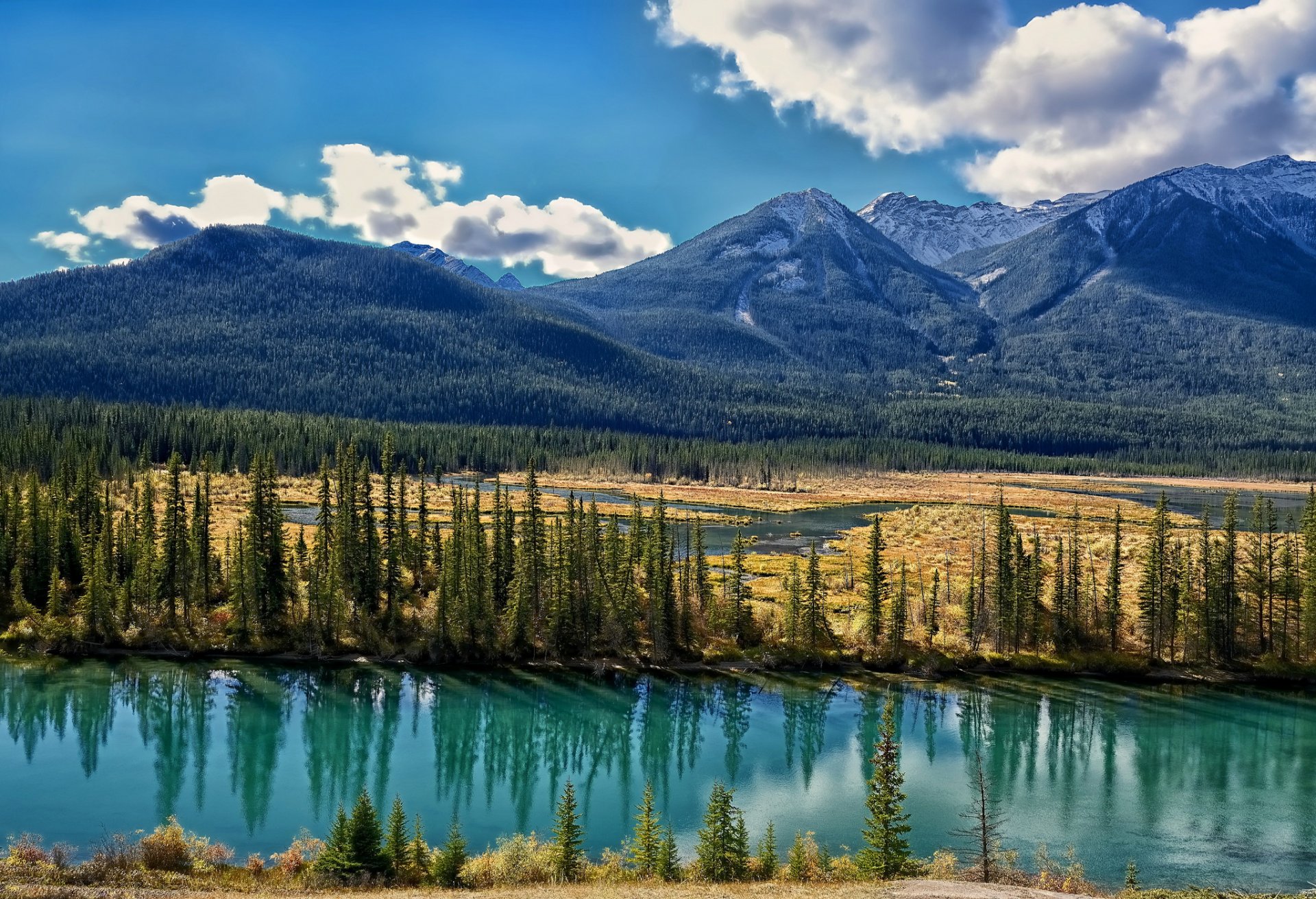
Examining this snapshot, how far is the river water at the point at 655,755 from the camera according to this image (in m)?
37.3

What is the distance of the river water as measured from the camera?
3734 centimetres

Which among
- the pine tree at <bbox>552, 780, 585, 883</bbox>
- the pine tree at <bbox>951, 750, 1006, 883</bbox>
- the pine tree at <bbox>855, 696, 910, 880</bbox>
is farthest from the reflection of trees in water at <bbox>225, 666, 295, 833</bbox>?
the pine tree at <bbox>951, 750, 1006, 883</bbox>

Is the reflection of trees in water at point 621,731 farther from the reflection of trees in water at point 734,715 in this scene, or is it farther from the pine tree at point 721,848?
the pine tree at point 721,848

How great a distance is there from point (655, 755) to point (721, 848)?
1782 centimetres

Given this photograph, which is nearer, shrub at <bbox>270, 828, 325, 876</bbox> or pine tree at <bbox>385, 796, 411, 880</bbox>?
pine tree at <bbox>385, 796, 411, 880</bbox>

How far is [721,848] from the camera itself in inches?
1159

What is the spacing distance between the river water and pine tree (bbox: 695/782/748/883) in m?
4.69

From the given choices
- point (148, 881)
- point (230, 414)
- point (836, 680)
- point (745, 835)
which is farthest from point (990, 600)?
point (230, 414)

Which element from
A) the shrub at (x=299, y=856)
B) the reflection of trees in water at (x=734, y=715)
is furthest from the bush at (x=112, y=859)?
the reflection of trees in water at (x=734, y=715)

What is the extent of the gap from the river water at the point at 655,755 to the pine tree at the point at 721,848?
4.69 meters

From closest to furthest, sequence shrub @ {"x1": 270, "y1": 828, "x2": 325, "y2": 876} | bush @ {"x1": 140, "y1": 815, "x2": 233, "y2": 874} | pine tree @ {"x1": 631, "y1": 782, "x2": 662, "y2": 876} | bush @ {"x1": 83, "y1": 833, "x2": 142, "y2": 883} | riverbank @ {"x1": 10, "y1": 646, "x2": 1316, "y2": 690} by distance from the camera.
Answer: bush @ {"x1": 83, "y1": 833, "x2": 142, "y2": 883}
bush @ {"x1": 140, "y1": 815, "x2": 233, "y2": 874}
pine tree @ {"x1": 631, "y1": 782, "x2": 662, "y2": 876}
shrub @ {"x1": 270, "y1": 828, "x2": 325, "y2": 876}
riverbank @ {"x1": 10, "y1": 646, "x2": 1316, "y2": 690}

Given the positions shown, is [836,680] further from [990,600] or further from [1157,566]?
[1157,566]

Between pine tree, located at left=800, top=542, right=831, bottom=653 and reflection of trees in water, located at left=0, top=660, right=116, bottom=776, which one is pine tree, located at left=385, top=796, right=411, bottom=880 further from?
pine tree, located at left=800, top=542, right=831, bottom=653

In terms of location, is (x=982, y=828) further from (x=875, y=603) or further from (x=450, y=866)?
(x=875, y=603)
